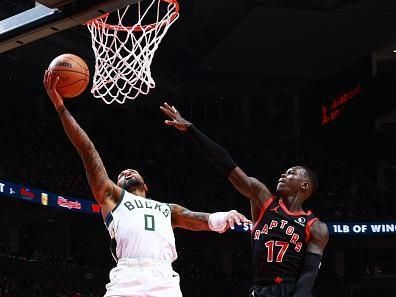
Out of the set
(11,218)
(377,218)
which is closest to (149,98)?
(11,218)

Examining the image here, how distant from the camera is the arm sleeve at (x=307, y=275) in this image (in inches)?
181

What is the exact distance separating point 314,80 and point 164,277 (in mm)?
22005

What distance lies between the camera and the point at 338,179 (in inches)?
1002

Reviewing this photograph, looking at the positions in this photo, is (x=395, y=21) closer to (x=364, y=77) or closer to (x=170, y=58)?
(x=364, y=77)

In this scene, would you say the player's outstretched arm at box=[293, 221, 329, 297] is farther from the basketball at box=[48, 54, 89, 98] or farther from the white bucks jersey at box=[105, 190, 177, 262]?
the basketball at box=[48, 54, 89, 98]

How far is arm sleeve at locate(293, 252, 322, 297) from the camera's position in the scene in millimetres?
4598

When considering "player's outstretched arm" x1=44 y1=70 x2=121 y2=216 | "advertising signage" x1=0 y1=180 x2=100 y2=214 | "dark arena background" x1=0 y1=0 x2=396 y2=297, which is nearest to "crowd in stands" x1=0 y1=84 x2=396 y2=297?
"dark arena background" x1=0 y1=0 x2=396 y2=297

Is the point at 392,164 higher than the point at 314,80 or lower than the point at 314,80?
lower

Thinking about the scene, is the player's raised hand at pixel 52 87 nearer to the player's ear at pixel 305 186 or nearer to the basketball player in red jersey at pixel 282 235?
the basketball player in red jersey at pixel 282 235

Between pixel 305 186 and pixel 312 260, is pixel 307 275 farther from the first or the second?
pixel 305 186

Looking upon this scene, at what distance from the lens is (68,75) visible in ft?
17.7

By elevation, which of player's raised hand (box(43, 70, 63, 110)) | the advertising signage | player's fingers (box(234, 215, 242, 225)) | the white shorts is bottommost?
the white shorts

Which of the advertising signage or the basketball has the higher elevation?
the advertising signage

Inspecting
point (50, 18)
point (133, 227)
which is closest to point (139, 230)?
point (133, 227)
